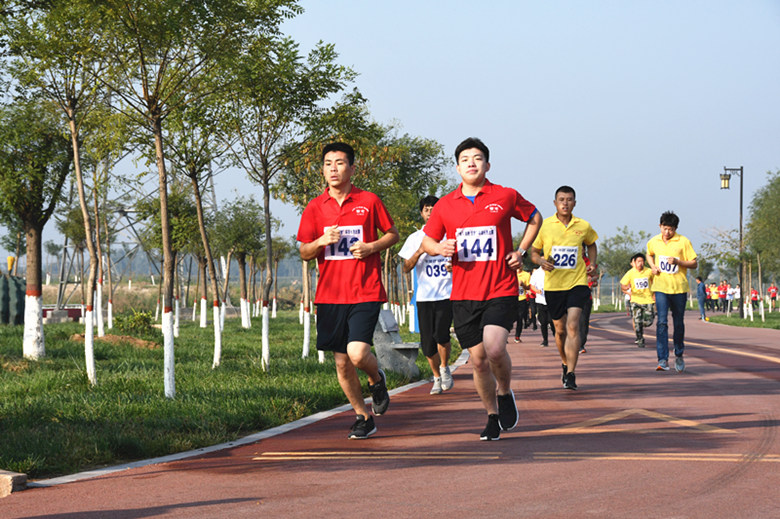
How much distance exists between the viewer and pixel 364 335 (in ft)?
22.8

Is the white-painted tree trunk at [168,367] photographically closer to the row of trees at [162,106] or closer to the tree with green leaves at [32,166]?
the row of trees at [162,106]

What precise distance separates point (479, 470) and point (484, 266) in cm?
174

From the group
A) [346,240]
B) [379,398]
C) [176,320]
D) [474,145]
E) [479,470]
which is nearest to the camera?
[479,470]

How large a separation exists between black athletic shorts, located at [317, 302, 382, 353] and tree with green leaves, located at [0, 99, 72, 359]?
1090 cm

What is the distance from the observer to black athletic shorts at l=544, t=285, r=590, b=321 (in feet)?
34.1

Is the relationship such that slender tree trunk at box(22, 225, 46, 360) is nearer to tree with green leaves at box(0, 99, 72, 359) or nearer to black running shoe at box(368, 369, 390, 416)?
tree with green leaves at box(0, 99, 72, 359)

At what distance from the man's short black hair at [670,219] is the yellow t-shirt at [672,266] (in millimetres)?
226

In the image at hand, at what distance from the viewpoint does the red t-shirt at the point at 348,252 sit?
704 centimetres

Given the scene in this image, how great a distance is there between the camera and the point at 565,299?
34.4ft

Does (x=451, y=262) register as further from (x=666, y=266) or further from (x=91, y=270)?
(x=91, y=270)

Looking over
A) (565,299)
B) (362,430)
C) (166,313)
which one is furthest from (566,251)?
(166,313)

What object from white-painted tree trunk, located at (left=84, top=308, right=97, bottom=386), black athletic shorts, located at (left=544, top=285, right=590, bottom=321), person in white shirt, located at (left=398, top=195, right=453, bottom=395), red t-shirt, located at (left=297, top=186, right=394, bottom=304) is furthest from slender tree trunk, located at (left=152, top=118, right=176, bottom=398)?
black athletic shorts, located at (left=544, top=285, right=590, bottom=321)

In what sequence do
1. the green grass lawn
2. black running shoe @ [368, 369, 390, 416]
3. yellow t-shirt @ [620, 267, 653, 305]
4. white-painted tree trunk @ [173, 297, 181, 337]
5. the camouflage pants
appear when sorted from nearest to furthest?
1. the green grass lawn
2. black running shoe @ [368, 369, 390, 416]
3. yellow t-shirt @ [620, 267, 653, 305]
4. the camouflage pants
5. white-painted tree trunk @ [173, 297, 181, 337]

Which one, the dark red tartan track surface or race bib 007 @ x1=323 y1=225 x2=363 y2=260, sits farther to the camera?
race bib 007 @ x1=323 y1=225 x2=363 y2=260
